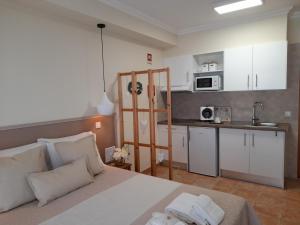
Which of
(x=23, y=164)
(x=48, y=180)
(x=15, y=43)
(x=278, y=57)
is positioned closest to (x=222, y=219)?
(x=48, y=180)

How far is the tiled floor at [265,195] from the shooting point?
2.57m

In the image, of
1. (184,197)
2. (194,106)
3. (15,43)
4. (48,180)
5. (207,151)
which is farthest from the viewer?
(194,106)

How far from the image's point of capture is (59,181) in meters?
1.92

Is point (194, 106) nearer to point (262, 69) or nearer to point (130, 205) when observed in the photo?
point (262, 69)

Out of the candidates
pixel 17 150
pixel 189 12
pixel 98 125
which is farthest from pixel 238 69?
pixel 17 150

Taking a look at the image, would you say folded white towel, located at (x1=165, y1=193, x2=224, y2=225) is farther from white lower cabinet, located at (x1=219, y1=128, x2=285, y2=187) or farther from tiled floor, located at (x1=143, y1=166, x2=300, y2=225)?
white lower cabinet, located at (x1=219, y1=128, x2=285, y2=187)

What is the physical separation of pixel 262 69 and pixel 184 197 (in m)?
2.65

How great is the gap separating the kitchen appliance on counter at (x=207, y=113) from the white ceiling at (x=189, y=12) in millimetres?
1455

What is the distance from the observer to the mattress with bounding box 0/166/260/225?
1.57 metres

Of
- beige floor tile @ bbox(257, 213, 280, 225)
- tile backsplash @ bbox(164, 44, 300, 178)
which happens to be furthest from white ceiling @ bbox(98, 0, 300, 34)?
beige floor tile @ bbox(257, 213, 280, 225)

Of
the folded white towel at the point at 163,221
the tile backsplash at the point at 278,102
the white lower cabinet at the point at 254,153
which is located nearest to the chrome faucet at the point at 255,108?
the tile backsplash at the point at 278,102

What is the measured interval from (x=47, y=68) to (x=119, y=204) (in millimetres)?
1750

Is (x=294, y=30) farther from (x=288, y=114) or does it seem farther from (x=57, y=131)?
(x=57, y=131)

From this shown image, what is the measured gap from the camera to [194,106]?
4492 millimetres
